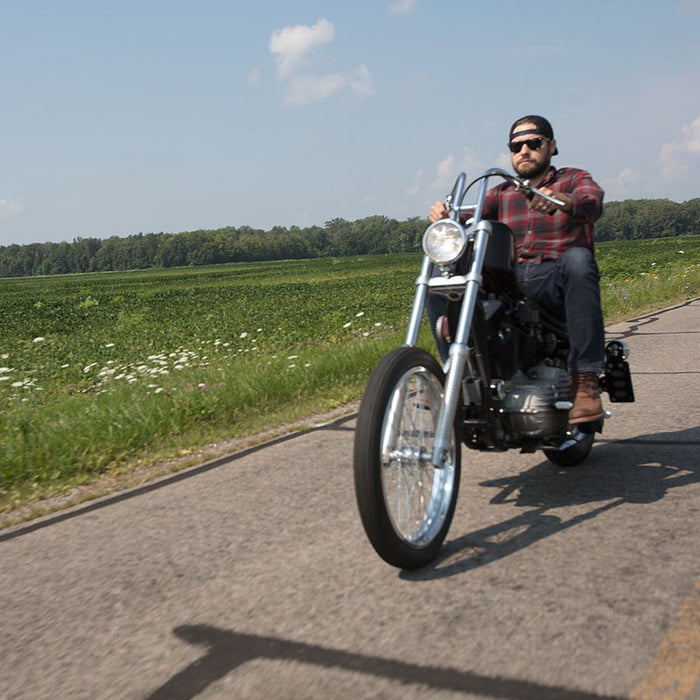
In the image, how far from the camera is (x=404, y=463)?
10.3 ft

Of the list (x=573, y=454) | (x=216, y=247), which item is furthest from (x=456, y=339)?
(x=216, y=247)

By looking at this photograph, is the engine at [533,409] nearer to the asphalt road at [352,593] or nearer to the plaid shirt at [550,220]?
the asphalt road at [352,593]

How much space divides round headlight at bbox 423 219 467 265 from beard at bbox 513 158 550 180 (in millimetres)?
1166

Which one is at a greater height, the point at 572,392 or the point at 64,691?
the point at 572,392

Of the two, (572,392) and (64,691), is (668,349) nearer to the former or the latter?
(572,392)

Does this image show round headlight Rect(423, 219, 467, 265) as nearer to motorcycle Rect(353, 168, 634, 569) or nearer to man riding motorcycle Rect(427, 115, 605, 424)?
motorcycle Rect(353, 168, 634, 569)

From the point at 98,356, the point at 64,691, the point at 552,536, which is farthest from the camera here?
the point at 98,356

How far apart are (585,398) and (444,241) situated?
110 cm

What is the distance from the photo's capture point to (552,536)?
341 cm

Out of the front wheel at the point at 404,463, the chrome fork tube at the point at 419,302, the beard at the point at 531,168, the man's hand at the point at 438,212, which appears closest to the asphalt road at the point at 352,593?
the front wheel at the point at 404,463

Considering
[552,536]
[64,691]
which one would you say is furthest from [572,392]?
[64,691]

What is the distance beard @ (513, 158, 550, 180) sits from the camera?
4.27m

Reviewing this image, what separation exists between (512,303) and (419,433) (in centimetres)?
88

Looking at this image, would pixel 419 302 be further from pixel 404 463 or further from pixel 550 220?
pixel 550 220
